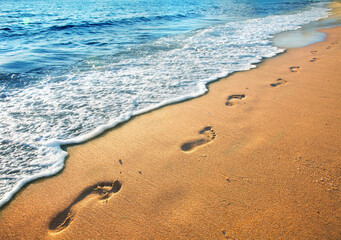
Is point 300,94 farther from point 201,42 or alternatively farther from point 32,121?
point 201,42

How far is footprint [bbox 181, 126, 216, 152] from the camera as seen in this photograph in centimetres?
227

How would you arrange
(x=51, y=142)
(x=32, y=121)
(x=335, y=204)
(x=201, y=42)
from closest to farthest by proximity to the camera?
1. (x=335, y=204)
2. (x=51, y=142)
3. (x=32, y=121)
4. (x=201, y=42)

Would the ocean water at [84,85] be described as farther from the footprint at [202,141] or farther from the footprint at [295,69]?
the footprint at [202,141]

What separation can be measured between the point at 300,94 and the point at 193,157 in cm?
226

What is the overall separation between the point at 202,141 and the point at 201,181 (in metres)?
0.60

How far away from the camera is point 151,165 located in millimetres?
2070

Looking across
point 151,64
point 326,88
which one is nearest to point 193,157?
point 326,88

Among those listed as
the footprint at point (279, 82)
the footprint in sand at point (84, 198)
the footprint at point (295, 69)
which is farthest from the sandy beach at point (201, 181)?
the footprint at point (295, 69)

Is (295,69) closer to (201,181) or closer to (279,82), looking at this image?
(279,82)

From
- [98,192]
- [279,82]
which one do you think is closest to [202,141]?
[98,192]

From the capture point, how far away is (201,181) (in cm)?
185

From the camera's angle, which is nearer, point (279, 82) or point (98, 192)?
point (98, 192)

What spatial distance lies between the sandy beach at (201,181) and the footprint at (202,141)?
2 cm

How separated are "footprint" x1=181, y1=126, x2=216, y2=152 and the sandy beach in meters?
0.02
